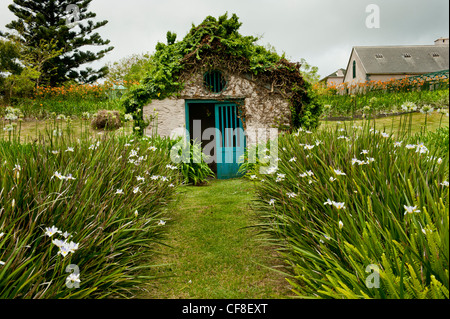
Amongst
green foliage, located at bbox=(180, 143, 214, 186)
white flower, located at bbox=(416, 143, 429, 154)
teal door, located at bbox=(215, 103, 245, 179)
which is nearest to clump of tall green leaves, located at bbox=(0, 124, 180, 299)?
white flower, located at bbox=(416, 143, 429, 154)

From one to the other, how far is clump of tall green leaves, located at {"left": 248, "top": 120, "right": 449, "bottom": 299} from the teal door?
4.23 meters

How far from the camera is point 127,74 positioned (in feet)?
75.5

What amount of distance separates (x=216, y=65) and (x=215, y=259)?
228 inches

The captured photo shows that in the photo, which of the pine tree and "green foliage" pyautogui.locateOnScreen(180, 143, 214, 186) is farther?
"green foliage" pyautogui.locateOnScreen(180, 143, 214, 186)

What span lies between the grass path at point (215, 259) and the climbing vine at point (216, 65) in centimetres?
371

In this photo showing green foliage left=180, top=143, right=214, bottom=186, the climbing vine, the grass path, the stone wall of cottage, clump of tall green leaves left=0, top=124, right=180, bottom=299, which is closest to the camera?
clump of tall green leaves left=0, top=124, right=180, bottom=299

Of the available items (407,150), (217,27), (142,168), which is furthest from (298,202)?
(217,27)

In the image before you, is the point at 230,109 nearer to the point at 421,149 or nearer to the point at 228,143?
the point at 228,143

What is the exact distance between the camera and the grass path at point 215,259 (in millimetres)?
2492

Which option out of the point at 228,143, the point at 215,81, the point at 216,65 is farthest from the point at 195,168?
the point at 216,65

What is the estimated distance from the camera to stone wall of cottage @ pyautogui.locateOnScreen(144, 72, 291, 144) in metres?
7.77

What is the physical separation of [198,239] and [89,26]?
6.87 metres

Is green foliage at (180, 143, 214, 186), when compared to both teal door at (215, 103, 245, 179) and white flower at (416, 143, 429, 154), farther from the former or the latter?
white flower at (416, 143, 429, 154)
